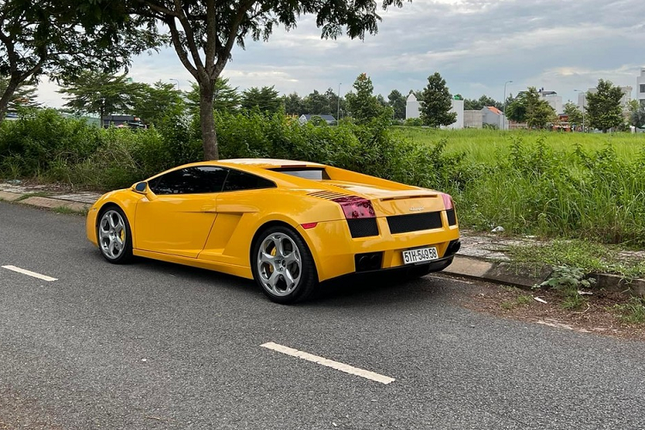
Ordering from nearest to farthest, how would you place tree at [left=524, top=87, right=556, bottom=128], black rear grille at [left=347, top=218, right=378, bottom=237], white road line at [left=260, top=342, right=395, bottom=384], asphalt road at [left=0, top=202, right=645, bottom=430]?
asphalt road at [left=0, top=202, right=645, bottom=430] → white road line at [left=260, top=342, right=395, bottom=384] → black rear grille at [left=347, top=218, right=378, bottom=237] → tree at [left=524, top=87, right=556, bottom=128]

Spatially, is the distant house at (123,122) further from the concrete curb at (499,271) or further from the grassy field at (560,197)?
the concrete curb at (499,271)

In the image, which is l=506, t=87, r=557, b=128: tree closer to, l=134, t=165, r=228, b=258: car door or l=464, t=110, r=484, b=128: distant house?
l=464, t=110, r=484, b=128: distant house

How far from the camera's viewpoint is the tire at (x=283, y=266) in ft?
17.6

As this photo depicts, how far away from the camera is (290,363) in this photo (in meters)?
4.12

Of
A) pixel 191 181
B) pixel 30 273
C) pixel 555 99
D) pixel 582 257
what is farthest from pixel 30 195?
pixel 555 99

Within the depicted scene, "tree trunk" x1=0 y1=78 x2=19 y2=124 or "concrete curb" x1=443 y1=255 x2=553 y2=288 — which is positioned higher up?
"tree trunk" x1=0 y1=78 x2=19 y2=124

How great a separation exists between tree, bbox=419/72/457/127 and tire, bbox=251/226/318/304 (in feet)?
269

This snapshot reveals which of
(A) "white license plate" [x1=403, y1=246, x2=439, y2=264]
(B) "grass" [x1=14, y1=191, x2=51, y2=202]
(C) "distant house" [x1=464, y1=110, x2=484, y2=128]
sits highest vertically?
(C) "distant house" [x1=464, y1=110, x2=484, y2=128]

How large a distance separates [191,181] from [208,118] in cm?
529

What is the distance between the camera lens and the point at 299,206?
544 centimetres

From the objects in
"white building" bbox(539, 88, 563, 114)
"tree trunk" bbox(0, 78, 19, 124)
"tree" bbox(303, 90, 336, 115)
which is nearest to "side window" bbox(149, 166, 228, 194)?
"tree trunk" bbox(0, 78, 19, 124)

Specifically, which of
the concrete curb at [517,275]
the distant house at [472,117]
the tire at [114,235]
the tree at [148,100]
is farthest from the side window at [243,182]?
the distant house at [472,117]

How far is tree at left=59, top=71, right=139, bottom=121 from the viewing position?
56.1 m

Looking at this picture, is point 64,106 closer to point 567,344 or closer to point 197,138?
point 197,138
